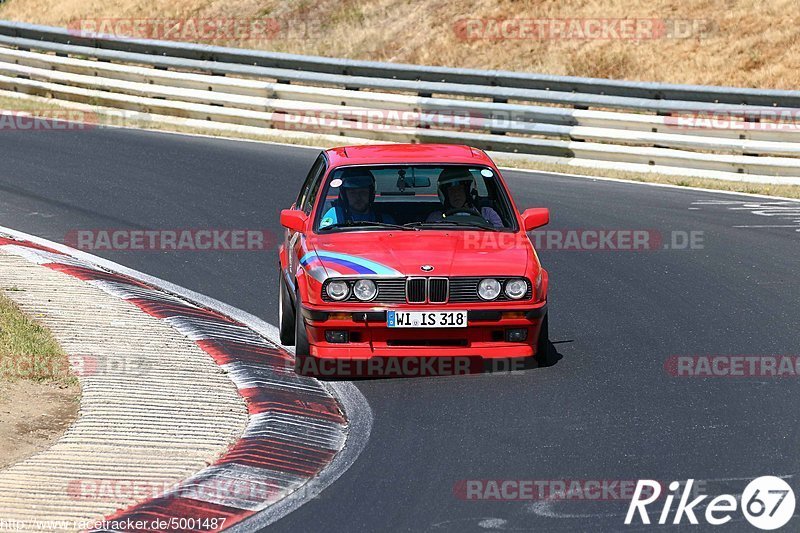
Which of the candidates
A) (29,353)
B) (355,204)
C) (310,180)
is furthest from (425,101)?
(29,353)

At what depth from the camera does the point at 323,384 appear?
889 cm

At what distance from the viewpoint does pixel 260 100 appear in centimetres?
2095

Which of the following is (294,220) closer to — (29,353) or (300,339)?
(300,339)

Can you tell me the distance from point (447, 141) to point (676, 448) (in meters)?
12.2

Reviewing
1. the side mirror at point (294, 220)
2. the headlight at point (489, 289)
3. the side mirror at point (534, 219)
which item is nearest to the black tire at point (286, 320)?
the side mirror at point (294, 220)

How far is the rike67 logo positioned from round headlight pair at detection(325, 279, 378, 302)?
2.70m

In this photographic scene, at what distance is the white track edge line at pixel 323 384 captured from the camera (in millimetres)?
6555

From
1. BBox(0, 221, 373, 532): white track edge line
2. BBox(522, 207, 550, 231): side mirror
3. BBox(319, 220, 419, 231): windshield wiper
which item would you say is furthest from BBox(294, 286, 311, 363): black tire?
BBox(522, 207, 550, 231): side mirror

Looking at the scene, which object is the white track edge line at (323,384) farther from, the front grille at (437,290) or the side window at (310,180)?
the side window at (310,180)

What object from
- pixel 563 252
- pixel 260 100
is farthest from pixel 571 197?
pixel 260 100

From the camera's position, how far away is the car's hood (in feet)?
29.3

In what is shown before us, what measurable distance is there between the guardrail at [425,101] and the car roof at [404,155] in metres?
7.86

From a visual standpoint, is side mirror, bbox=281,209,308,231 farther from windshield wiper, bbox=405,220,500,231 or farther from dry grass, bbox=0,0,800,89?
dry grass, bbox=0,0,800,89

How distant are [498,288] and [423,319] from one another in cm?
56
